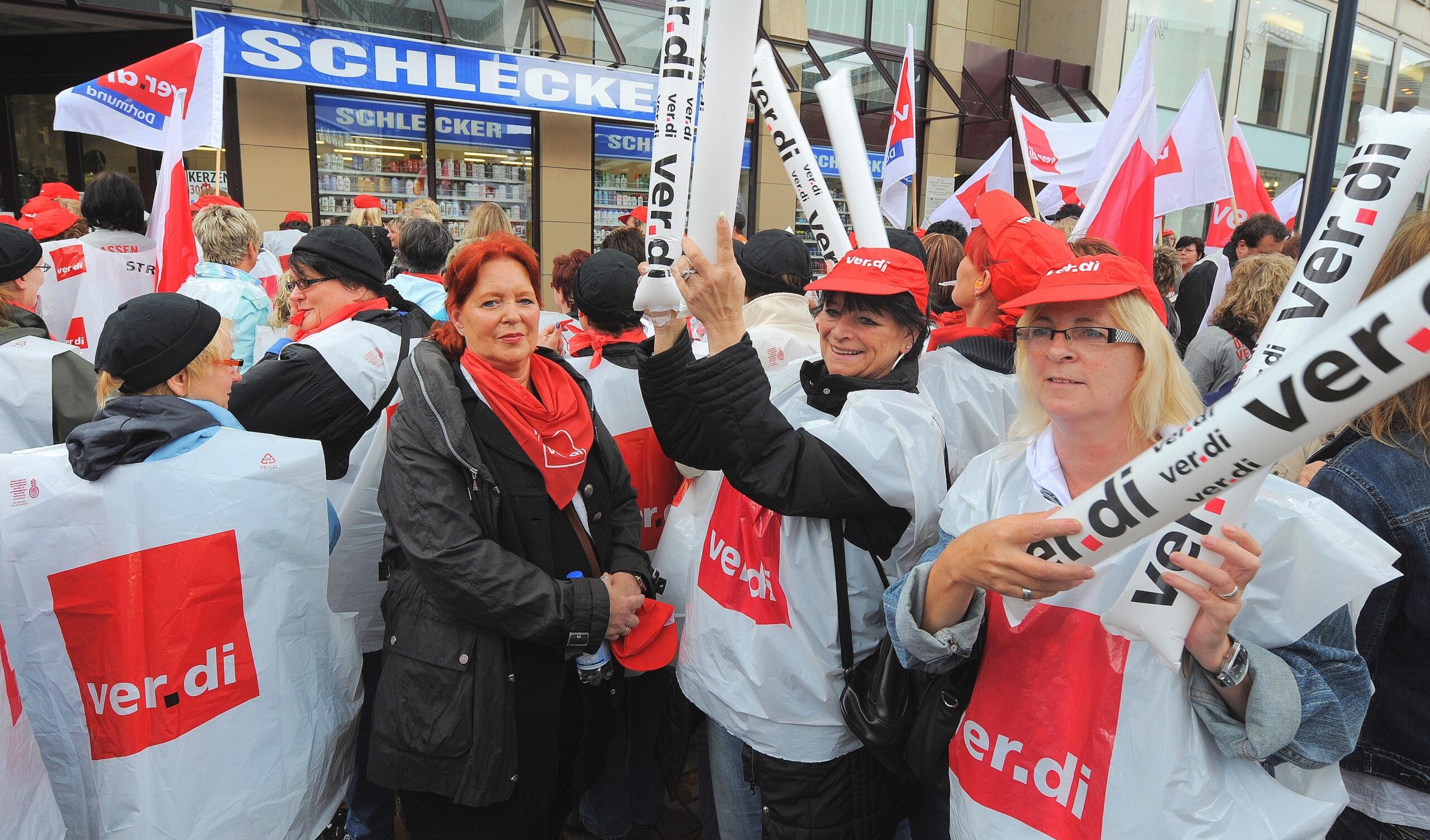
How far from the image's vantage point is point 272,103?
32.0 feet

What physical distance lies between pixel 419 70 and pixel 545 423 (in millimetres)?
9715

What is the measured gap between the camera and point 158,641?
6.43 feet

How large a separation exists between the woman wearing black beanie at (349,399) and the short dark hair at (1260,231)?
6229mm

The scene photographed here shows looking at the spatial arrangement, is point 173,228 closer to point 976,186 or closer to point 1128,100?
point 1128,100

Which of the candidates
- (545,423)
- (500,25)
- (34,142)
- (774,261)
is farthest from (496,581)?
(34,142)

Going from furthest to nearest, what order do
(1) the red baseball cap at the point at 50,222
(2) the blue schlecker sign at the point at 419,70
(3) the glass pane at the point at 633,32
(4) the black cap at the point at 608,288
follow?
(3) the glass pane at the point at 633,32 < (2) the blue schlecker sign at the point at 419,70 < (1) the red baseball cap at the point at 50,222 < (4) the black cap at the point at 608,288

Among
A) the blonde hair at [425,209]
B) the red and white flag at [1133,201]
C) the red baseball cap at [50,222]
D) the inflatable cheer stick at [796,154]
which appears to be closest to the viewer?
the inflatable cheer stick at [796,154]

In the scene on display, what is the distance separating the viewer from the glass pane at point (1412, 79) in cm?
2220

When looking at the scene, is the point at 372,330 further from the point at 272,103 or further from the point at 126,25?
the point at 126,25

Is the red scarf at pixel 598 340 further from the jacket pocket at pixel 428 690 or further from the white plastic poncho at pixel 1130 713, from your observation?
the white plastic poncho at pixel 1130 713

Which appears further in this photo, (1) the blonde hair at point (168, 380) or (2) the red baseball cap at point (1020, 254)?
(2) the red baseball cap at point (1020, 254)

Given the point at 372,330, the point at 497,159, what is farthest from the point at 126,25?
the point at 372,330

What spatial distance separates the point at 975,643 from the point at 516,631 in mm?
1129

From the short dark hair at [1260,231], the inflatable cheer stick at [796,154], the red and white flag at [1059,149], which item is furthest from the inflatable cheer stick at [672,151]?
the red and white flag at [1059,149]
